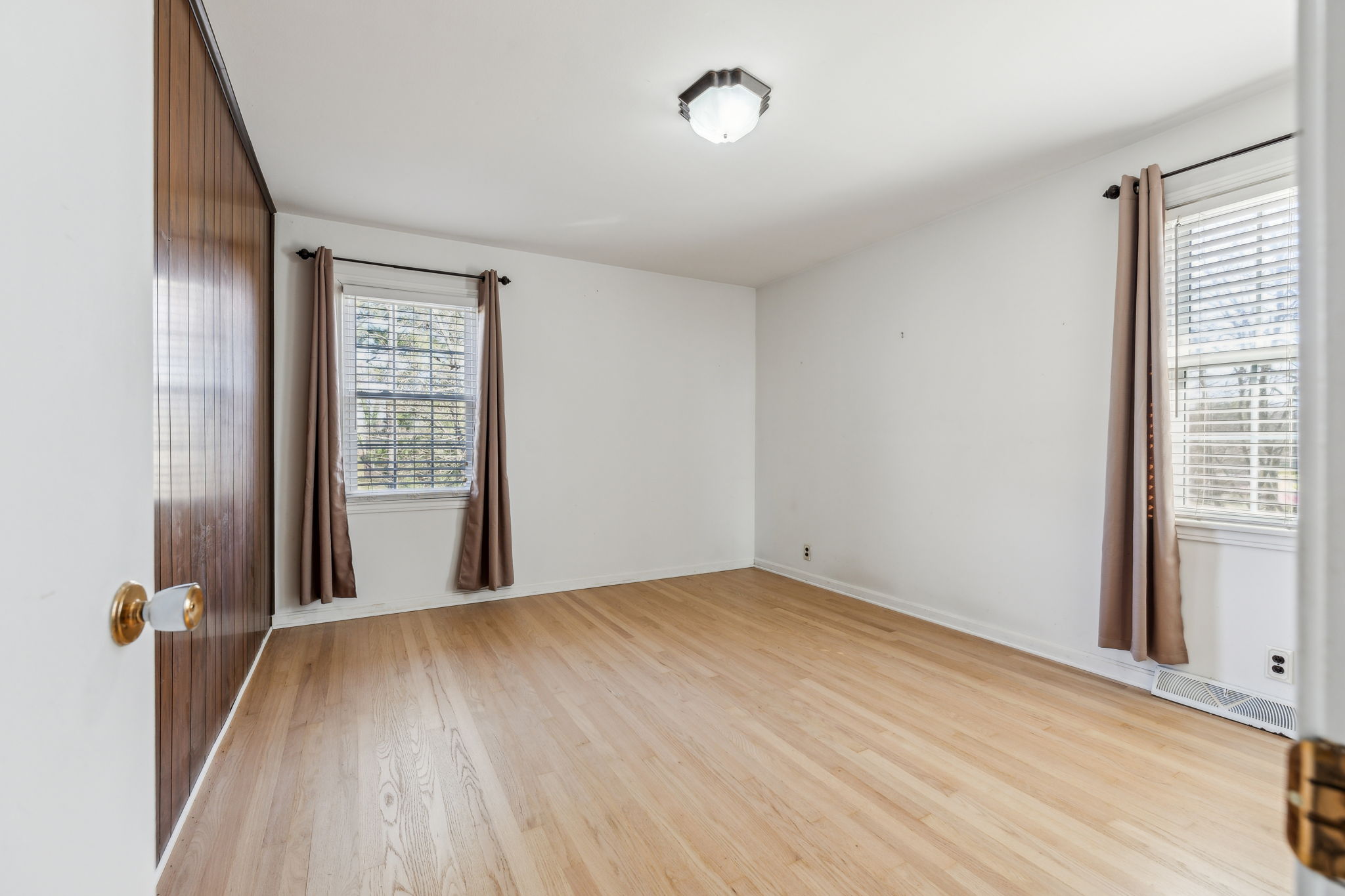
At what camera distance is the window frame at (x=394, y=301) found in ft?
12.6

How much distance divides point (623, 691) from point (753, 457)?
10.3 ft

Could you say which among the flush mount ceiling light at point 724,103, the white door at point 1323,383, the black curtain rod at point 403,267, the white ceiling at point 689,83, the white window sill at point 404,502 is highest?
the white ceiling at point 689,83

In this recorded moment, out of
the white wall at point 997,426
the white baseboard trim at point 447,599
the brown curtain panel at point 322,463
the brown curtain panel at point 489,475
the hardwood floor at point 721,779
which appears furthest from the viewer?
the brown curtain panel at point 489,475

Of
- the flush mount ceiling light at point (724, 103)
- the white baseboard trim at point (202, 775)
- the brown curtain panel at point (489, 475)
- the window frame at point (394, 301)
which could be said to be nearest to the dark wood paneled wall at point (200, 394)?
the white baseboard trim at point (202, 775)

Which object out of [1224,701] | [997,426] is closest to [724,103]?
[997,426]

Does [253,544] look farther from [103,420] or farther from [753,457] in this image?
[753,457]

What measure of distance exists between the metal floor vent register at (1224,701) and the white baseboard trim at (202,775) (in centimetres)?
355

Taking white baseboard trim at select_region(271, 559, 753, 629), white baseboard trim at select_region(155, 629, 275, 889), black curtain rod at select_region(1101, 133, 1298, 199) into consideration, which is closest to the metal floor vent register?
black curtain rod at select_region(1101, 133, 1298, 199)

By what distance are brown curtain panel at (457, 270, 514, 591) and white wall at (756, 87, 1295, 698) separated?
243 cm

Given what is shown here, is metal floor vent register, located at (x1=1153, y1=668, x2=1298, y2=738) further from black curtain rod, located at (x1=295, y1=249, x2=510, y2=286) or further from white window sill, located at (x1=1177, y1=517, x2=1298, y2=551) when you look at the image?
black curtain rod, located at (x1=295, y1=249, x2=510, y2=286)

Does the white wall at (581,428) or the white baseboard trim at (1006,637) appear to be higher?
the white wall at (581,428)

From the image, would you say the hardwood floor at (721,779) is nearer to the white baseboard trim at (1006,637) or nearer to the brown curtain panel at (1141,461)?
the white baseboard trim at (1006,637)

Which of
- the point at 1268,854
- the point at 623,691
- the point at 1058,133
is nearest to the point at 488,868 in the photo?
the point at 623,691

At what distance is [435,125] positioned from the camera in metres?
2.67
